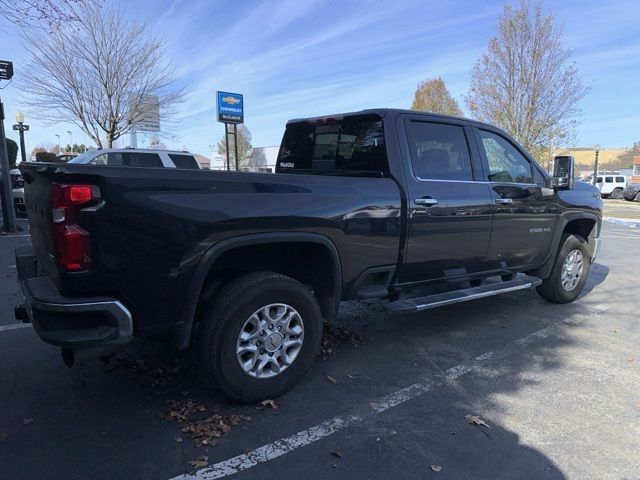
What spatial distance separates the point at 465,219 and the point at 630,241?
10336 mm

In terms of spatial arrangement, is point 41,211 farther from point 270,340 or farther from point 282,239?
point 270,340

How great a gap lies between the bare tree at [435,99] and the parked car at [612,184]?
→ 14.0 meters

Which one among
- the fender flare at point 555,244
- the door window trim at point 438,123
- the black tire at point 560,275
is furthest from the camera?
the black tire at point 560,275

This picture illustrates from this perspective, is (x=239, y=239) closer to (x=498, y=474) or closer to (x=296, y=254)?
(x=296, y=254)

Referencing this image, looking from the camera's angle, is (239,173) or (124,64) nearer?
(239,173)

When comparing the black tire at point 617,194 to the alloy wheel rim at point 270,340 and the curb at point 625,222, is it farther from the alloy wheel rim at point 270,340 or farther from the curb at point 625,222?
the alloy wheel rim at point 270,340

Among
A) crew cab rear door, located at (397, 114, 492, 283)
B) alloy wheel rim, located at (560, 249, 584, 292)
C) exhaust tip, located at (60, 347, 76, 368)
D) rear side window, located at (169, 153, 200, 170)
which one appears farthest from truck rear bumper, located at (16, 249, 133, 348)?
rear side window, located at (169, 153, 200, 170)

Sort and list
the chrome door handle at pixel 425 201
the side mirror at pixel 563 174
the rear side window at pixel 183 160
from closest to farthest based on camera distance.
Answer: the chrome door handle at pixel 425 201 → the side mirror at pixel 563 174 → the rear side window at pixel 183 160

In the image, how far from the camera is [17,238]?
411 inches

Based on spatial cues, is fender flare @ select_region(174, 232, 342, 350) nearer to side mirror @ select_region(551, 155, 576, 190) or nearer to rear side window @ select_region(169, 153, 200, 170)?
side mirror @ select_region(551, 155, 576, 190)

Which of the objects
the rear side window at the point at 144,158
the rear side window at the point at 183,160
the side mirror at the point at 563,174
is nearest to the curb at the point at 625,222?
the side mirror at the point at 563,174

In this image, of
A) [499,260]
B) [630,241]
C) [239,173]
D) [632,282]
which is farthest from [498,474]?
[630,241]

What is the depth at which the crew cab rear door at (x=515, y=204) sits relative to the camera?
4848 mm

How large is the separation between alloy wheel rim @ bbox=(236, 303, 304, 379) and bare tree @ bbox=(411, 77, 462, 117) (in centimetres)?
3263
